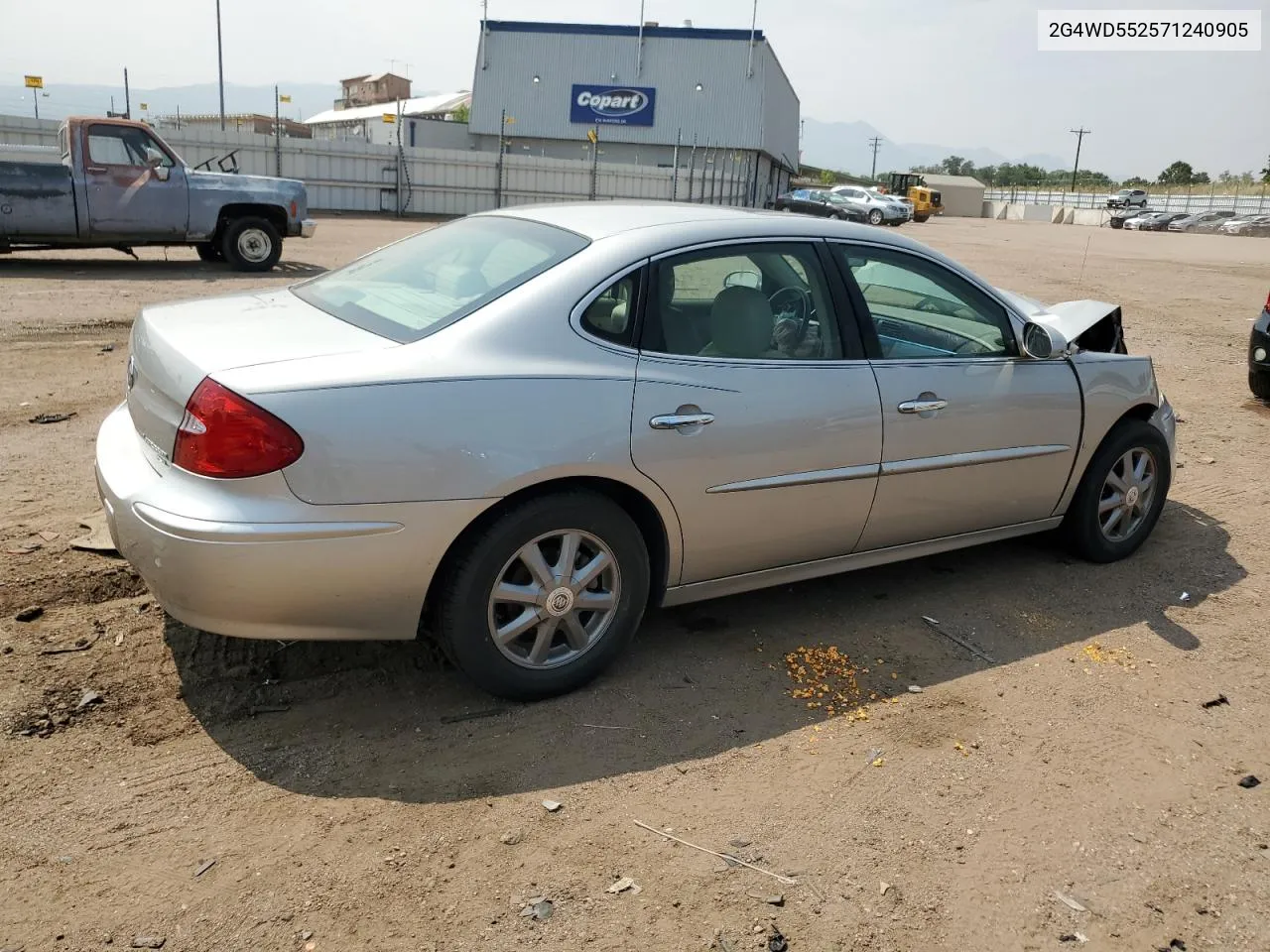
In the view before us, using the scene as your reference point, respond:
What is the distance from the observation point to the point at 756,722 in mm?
3482

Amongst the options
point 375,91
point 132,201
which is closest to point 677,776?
point 132,201

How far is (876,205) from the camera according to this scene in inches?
1668

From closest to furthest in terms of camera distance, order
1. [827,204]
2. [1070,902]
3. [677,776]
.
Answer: [1070,902], [677,776], [827,204]

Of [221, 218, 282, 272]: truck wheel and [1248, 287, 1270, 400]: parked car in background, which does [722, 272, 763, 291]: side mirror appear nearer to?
[1248, 287, 1270, 400]: parked car in background

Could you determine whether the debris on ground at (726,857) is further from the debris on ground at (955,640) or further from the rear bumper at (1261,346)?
the rear bumper at (1261,346)

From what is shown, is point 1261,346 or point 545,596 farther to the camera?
point 1261,346

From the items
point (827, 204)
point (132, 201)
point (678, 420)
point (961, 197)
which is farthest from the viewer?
point (961, 197)

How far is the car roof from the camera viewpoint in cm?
374

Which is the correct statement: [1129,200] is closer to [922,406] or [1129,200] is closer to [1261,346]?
[1261,346]

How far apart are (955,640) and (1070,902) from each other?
156 centimetres

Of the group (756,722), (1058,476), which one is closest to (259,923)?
(756,722)

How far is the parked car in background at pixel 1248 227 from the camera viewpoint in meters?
51.3

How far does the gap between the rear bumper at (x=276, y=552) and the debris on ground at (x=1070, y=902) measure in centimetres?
191

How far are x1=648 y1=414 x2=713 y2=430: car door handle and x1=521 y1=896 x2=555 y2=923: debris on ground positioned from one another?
4.91 ft
